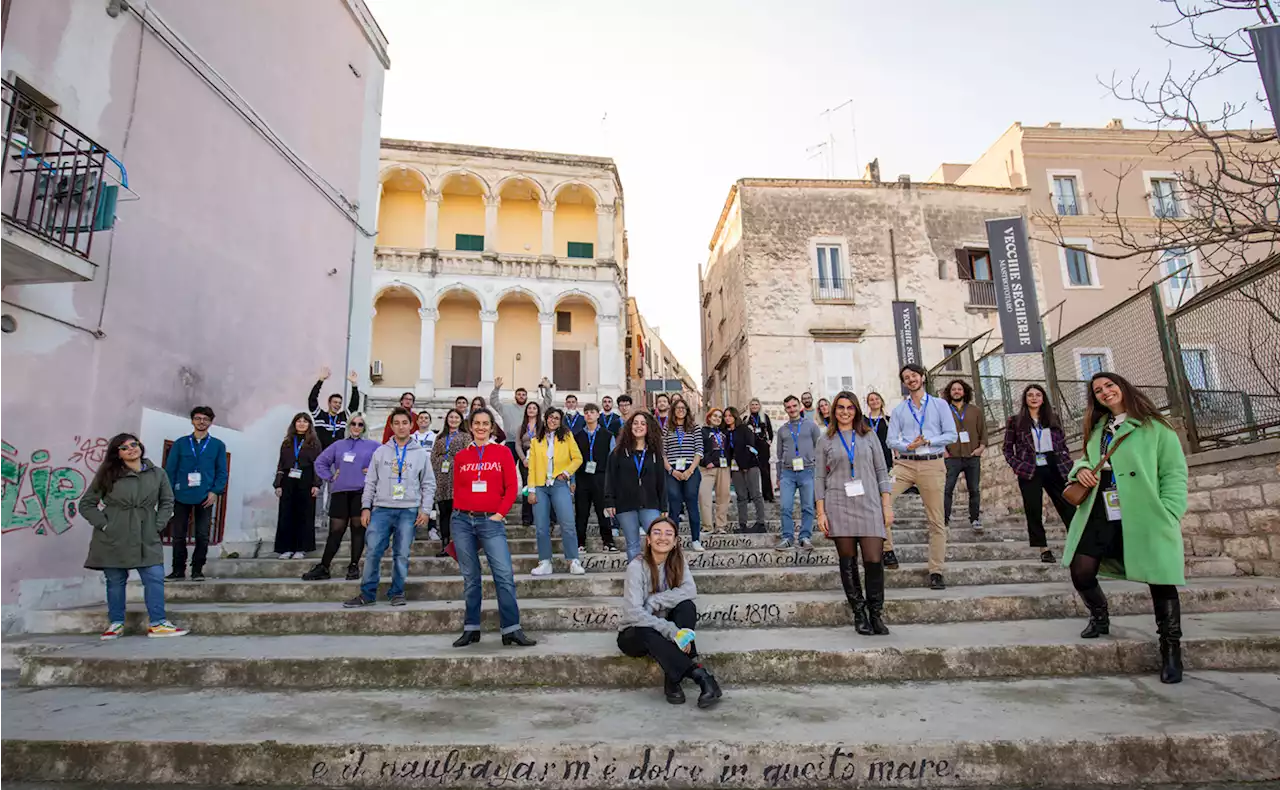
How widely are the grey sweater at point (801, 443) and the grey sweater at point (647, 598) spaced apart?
160 inches

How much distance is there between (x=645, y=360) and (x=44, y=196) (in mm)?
36693

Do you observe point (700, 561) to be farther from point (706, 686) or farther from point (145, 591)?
point (145, 591)

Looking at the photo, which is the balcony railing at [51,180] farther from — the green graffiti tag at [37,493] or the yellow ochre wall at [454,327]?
the yellow ochre wall at [454,327]

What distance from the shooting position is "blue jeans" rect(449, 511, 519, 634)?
17.6ft

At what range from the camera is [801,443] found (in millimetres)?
8664

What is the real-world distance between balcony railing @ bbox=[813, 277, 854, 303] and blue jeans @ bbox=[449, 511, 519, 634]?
19928 millimetres

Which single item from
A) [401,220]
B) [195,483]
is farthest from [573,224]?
[195,483]

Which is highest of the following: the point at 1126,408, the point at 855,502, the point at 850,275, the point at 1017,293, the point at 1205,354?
the point at 850,275

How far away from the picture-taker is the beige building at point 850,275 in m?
23.2

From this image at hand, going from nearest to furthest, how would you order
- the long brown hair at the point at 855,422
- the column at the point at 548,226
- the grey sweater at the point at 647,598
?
the grey sweater at the point at 647,598 → the long brown hair at the point at 855,422 → the column at the point at 548,226

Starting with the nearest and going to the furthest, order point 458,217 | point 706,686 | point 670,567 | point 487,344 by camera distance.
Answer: point 706,686
point 670,567
point 487,344
point 458,217

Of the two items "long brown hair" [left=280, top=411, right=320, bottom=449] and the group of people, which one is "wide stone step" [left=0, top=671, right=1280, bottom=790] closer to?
the group of people

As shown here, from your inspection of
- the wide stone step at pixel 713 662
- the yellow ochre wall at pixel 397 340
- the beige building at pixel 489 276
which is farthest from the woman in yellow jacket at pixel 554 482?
the yellow ochre wall at pixel 397 340

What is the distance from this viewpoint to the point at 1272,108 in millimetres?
5289
